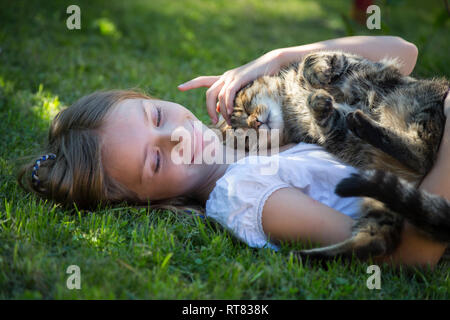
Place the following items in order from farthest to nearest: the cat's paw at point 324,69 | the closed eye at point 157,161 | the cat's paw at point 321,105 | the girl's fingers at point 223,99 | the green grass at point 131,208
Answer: the girl's fingers at point 223,99
the cat's paw at point 324,69
the cat's paw at point 321,105
the closed eye at point 157,161
the green grass at point 131,208

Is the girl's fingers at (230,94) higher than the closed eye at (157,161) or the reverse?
higher

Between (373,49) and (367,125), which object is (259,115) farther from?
(373,49)

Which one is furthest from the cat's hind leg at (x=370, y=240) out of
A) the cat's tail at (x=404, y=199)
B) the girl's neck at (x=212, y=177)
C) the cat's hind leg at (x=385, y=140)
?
the girl's neck at (x=212, y=177)

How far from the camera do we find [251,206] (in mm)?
1940

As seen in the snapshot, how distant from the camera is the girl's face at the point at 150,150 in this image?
213 centimetres

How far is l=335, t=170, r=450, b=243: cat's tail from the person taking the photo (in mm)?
1689

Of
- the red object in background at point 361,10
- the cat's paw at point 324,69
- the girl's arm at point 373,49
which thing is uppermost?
the red object in background at point 361,10

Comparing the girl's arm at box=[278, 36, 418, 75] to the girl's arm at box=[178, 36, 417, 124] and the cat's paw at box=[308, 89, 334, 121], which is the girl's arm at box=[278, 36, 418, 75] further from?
the cat's paw at box=[308, 89, 334, 121]

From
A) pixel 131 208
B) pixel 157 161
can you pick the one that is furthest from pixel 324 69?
pixel 131 208

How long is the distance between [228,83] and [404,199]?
4.32 feet

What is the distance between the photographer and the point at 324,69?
2.48m

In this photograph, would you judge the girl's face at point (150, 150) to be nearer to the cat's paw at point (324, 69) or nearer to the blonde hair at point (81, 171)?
the blonde hair at point (81, 171)

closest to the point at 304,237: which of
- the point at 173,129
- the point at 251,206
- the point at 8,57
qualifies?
the point at 251,206

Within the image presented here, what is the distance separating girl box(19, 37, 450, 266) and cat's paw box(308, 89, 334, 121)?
19cm
